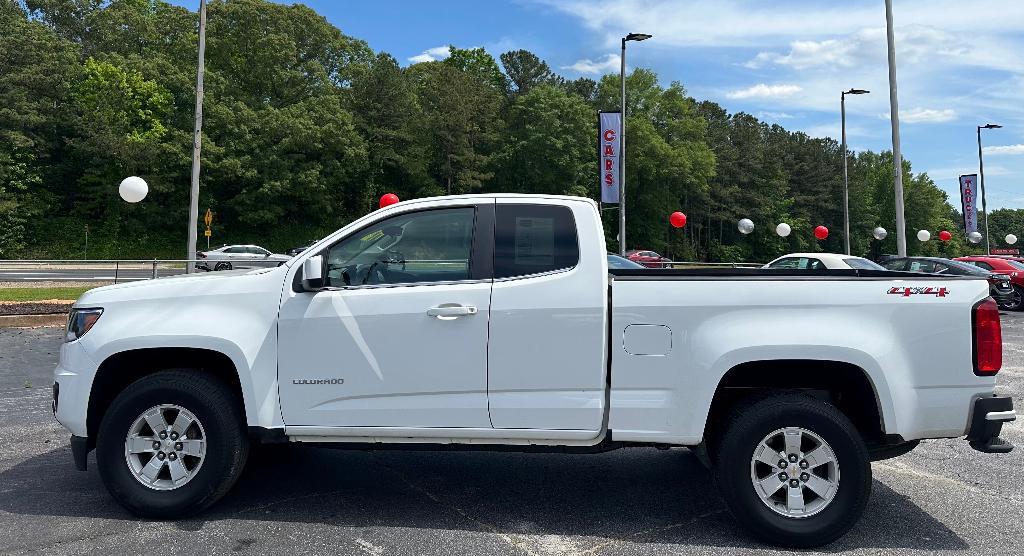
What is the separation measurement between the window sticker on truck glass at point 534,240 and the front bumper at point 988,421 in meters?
2.36

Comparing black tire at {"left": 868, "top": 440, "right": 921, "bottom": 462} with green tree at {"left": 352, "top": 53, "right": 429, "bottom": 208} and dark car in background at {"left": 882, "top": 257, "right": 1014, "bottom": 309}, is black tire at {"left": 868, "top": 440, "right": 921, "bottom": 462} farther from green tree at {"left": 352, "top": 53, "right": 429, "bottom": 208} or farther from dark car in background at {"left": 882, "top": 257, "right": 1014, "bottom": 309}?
green tree at {"left": 352, "top": 53, "right": 429, "bottom": 208}

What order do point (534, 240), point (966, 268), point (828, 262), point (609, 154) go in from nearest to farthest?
point (534, 240) → point (828, 262) → point (966, 268) → point (609, 154)

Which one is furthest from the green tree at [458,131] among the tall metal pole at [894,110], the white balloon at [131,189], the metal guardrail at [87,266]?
the tall metal pole at [894,110]

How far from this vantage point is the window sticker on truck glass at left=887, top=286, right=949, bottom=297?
3.71 metres

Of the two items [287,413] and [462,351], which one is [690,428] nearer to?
[462,351]

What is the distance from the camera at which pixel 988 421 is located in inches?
144

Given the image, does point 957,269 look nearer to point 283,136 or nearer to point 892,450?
point 892,450

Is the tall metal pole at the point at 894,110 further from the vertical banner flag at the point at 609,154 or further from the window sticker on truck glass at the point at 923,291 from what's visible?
the window sticker on truck glass at the point at 923,291

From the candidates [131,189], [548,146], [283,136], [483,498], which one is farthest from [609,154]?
[283,136]

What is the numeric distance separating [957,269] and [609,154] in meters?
11.9

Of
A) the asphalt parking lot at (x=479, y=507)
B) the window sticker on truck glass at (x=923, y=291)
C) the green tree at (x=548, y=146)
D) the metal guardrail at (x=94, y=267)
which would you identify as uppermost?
the green tree at (x=548, y=146)

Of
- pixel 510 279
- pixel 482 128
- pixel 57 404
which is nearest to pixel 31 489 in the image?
pixel 57 404

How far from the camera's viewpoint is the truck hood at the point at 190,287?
4.09 m

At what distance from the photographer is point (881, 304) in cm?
371
